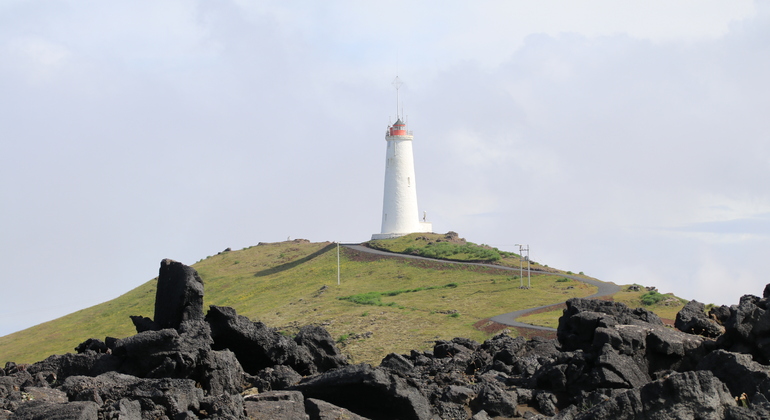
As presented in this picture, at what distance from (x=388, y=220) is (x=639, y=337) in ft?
240

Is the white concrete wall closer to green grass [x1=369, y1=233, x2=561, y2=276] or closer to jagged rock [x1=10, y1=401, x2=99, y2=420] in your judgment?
green grass [x1=369, y1=233, x2=561, y2=276]

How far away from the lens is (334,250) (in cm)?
8706

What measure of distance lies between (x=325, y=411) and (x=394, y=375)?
2.30 m

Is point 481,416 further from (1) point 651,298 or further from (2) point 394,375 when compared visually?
(1) point 651,298

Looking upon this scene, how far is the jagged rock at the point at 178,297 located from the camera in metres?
22.9

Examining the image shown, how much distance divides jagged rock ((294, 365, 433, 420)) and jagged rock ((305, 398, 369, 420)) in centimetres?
82

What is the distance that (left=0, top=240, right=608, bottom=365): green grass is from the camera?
45344mm

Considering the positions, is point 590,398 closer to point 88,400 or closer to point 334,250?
point 88,400

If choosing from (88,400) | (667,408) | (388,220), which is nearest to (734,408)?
(667,408)

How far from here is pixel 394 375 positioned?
17.3 meters

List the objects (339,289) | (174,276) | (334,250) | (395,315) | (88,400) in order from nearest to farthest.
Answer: (88,400) → (174,276) → (395,315) → (339,289) → (334,250)

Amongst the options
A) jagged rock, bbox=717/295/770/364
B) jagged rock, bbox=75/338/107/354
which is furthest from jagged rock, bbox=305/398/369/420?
jagged rock, bbox=717/295/770/364

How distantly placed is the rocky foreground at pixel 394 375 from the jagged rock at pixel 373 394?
29mm

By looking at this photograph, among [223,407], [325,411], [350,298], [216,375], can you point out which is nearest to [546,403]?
[325,411]
